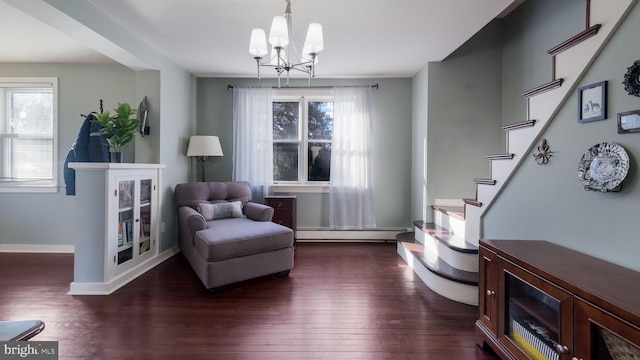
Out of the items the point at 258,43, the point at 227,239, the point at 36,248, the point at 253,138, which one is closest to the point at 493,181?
the point at 258,43

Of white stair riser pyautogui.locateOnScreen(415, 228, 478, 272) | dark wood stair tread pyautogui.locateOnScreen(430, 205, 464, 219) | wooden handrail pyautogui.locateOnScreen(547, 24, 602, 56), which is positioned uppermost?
wooden handrail pyautogui.locateOnScreen(547, 24, 602, 56)

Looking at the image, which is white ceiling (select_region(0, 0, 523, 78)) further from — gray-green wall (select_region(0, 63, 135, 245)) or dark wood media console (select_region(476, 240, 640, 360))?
dark wood media console (select_region(476, 240, 640, 360))

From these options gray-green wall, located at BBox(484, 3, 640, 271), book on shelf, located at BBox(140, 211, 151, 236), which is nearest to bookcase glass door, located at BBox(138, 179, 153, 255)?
book on shelf, located at BBox(140, 211, 151, 236)

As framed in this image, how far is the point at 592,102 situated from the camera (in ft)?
4.79

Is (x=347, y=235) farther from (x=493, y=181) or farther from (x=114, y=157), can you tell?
(x=114, y=157)

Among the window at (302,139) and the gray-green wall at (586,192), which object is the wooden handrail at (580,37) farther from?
the window at (302,139)

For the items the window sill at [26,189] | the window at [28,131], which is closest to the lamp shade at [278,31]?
the window at [28,131]

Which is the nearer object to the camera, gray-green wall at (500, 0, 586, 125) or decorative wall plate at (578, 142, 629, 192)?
decorative wall plate at (578, 142, 629, 192)

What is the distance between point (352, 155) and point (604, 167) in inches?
113

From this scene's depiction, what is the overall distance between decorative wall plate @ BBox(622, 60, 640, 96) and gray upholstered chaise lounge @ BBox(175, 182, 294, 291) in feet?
8.23

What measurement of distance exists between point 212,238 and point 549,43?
3.68 m

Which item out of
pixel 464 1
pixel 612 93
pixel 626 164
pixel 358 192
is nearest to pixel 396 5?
pixel 464 1

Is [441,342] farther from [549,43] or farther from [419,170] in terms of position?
[549,43]

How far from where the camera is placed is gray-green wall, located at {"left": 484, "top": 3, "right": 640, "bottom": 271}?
1.32m
